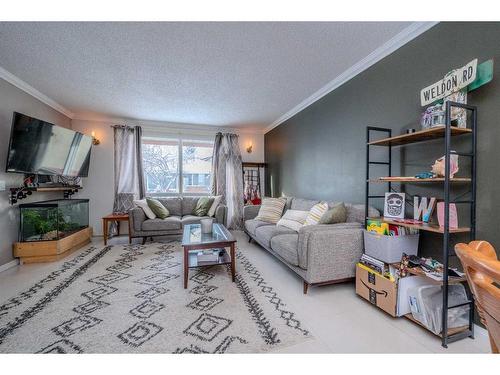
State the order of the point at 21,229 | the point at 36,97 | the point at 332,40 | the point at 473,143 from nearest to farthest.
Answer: the point at 473,143 < the point at 332,40 < the point at 21,229 < the point at 36,97

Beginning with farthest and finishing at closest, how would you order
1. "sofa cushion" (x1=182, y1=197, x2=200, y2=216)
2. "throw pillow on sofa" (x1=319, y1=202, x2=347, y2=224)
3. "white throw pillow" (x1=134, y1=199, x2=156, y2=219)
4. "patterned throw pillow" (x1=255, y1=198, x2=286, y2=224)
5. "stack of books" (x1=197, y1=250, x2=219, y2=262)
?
"sofa cushion" (x1=182, y1=197, x2=200, y2=216)
"white throw pillow" (x1=134, y1=199, x2=156, y2=219)
"patterned throw pillow" (x1=255, y1=198, x2=286, y2=224)
"stack of books" (x1=197, y1=250, x2=219, y2=262)
"throw pillow on sofa" (x1=319, y1=202, x2=347, y2=224)

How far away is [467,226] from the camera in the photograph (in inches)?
60.2

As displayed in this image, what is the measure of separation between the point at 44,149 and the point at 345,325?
4.15m

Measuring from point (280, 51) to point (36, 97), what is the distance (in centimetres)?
363

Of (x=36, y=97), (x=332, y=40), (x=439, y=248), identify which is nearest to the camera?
(x=439, y=248)

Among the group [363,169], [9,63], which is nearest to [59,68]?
[9,63]

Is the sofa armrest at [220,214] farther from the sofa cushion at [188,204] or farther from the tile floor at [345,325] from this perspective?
the tile floor at [345,325]

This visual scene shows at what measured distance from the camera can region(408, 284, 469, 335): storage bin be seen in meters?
1.42

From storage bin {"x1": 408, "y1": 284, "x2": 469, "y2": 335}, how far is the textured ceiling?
213cm

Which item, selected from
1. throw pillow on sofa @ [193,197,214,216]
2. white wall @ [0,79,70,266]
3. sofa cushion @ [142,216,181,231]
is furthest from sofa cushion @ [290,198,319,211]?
white wall @ [0,79,70,266]

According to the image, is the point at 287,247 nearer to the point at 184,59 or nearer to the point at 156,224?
the point at 184,59

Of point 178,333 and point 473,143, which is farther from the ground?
point 473,143

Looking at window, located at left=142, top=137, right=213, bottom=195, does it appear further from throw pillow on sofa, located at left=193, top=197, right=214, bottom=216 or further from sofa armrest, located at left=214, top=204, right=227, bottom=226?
sofa armrest, located at left=214, top=204, right=227, bottom=226
